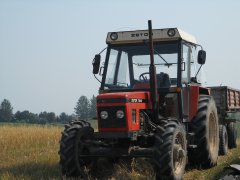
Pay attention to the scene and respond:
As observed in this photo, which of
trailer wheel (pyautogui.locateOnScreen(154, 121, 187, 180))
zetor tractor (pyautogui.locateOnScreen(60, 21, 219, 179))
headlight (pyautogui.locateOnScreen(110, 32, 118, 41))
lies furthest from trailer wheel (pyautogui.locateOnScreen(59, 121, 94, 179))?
headlight (pyautogui.locateOnScreen(110, 32, 118, 41))

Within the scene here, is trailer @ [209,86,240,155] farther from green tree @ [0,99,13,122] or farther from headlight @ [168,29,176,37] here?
green tree @ [0,99,13,122]

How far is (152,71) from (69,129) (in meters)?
1.78

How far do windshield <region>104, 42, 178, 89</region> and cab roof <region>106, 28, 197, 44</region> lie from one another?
5.6 inches

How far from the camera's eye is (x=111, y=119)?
709 centimetres

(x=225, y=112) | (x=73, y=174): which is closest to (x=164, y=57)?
(x=73, y=174)

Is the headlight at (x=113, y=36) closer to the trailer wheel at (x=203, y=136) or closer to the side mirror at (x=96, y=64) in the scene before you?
the side mirror at (x=96, y=64)

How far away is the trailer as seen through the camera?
11163 mm

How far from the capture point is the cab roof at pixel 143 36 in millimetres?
8055

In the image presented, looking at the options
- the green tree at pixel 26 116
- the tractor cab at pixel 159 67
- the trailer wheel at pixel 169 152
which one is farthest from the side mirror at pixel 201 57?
the green tree at pixel 26 116

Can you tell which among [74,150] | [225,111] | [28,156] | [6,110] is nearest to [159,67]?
[74,150]

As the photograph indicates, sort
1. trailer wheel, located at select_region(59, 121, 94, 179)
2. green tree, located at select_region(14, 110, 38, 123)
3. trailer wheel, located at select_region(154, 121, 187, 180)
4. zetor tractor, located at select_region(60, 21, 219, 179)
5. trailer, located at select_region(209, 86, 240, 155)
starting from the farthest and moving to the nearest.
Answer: green tree, located at select_region(14, 110, 38, 123) < trailer, located at select_region(209, 86, 240, 155) < trailer wheel, located at select_region(59, 121, 94, 179) < zetor tractor, located at select_region(60, 21, 219, 179) < trailer wheel, located at select_region(154, 121, 187, 180)

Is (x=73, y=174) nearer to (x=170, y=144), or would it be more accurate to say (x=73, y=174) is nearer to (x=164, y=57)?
(x=170, y=144)

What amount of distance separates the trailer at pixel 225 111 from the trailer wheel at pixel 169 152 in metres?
4.18

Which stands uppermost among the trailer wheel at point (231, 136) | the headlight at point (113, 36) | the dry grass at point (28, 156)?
Answer: the headlight at point (113, 36)
